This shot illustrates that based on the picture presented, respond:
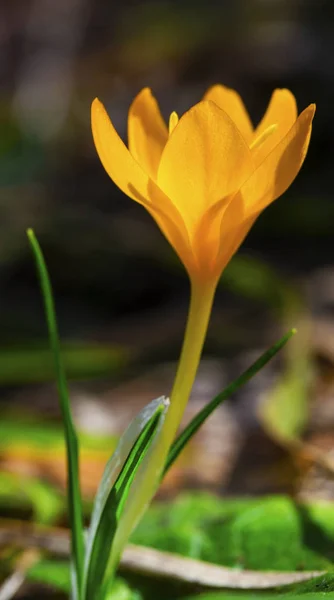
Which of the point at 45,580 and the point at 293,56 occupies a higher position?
the point at 293,56

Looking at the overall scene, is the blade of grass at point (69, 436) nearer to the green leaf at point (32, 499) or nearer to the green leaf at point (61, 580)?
the green leaf at point (61, 580)

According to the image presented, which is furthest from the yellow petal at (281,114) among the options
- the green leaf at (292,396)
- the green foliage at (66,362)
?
the green foliage at (66,362)

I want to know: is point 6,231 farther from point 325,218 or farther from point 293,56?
point 293,56

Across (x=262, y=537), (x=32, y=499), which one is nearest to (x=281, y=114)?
(x=262, y=537)

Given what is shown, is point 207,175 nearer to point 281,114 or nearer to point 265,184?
point 265,184

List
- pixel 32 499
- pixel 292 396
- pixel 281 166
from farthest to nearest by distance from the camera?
pixel 292 396
pixel 32 499
pixel 281 166

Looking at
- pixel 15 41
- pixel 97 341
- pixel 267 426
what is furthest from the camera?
pixel 15 41

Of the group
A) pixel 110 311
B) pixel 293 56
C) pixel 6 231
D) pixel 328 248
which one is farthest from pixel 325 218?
pixel 293 56
